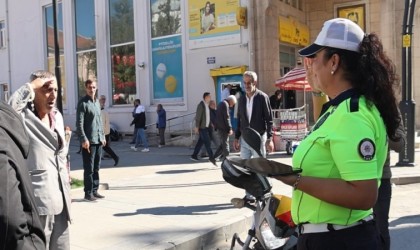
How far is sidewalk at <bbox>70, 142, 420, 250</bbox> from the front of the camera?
524 cm

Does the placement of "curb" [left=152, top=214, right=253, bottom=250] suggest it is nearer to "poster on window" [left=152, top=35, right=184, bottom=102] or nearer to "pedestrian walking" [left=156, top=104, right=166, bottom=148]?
"pedestrian walking" [left=156, top=104, right=166, bottom=148]

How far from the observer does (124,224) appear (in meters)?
5.93

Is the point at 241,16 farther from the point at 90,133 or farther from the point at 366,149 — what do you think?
the point at 366,149

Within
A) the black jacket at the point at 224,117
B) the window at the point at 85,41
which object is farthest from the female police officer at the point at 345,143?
the window at the point at 85,41

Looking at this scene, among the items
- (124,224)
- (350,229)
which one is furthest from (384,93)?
(124,224)

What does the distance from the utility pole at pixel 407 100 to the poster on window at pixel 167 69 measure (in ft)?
33.3

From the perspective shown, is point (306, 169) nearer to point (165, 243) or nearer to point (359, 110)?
point (359, 110)

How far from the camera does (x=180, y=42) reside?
18.9 m

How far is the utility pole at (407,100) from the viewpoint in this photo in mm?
10086

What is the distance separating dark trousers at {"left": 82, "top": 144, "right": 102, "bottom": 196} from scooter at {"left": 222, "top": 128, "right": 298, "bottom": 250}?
16.3ft

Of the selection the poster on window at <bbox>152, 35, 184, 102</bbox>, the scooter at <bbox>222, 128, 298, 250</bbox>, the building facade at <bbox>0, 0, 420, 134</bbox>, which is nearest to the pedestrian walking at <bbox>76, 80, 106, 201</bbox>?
the scooter at <bbox>222, 128, 298, 250</bbox>

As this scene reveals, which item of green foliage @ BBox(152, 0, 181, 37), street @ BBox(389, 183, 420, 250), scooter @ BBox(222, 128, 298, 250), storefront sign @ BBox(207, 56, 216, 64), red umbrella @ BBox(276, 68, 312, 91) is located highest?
green foliage @ BBox(152, 0, 181, 37)

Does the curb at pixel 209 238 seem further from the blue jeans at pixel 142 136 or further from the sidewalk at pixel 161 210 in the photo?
the blue jeans at pixel 142 136

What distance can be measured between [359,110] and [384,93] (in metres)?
0.17
